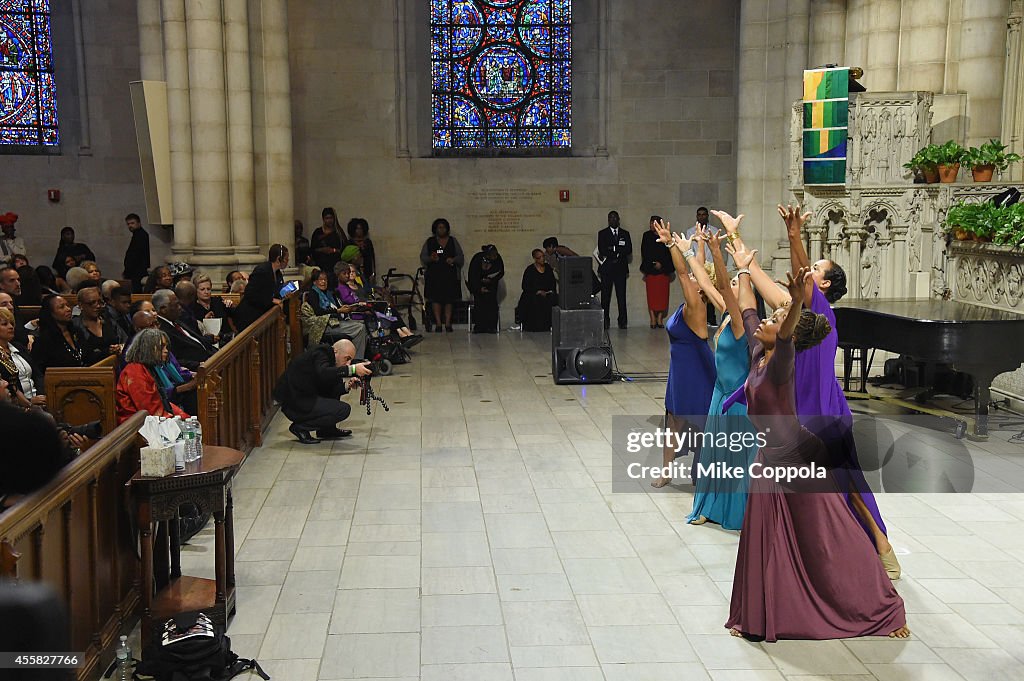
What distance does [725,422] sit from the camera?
7242 millimetres

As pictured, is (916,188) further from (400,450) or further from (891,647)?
(891,647)

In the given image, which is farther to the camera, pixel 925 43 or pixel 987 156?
pixel 925 43

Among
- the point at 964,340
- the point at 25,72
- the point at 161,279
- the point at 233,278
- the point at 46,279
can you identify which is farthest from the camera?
the point at 25,72

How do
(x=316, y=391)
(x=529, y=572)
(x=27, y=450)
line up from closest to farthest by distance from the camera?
(x=27, y=450) < (x=529, y=572) < (x=316, y=391)

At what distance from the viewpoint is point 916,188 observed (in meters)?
12.2

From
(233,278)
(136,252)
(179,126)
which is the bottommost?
(233,278)

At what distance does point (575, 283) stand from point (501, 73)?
25.6 ft

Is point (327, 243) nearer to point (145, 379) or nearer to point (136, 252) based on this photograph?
point (136, 252)

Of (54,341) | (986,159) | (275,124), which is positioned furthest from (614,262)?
(54,341)

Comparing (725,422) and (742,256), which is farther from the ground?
(742,256)

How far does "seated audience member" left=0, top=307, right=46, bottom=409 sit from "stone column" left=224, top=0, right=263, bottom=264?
6519mm

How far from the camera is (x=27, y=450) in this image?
242 cm

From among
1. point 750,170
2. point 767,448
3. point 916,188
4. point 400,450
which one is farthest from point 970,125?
point 767,448

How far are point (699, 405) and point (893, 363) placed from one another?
Answer: 5.32 m
